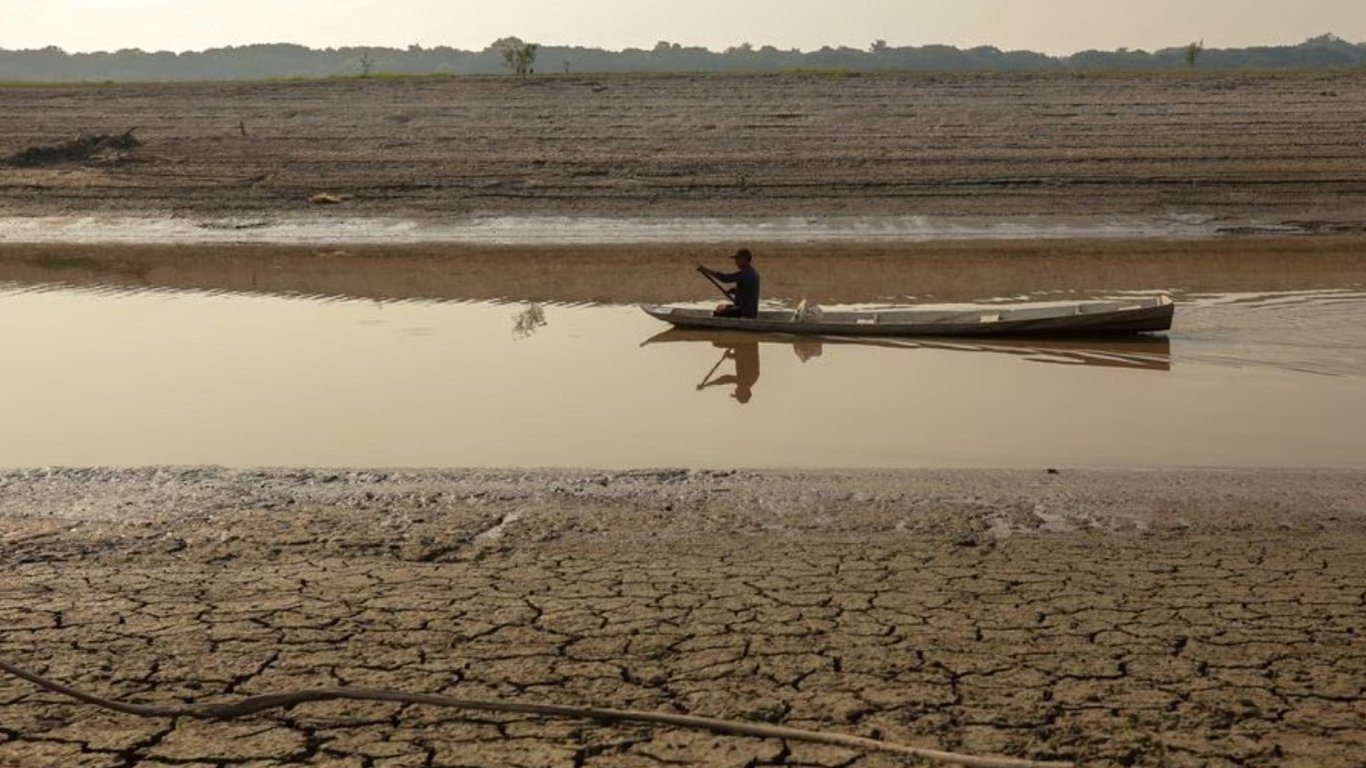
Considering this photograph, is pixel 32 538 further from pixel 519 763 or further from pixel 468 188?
pixel 468 188

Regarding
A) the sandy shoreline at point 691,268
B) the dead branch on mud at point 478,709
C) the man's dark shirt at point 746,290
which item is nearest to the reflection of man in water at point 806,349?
the man's dark shirt at point 746,290

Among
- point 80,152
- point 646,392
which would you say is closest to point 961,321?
point 646,392

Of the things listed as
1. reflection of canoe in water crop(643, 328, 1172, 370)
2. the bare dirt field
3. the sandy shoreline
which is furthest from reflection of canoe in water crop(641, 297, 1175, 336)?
the bare dirt field

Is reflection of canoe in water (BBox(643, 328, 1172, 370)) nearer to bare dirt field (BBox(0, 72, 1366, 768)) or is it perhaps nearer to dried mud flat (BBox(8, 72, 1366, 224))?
bare dirt field (BBox(0, 72, 1366, 768))

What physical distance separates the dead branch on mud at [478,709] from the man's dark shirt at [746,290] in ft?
30.7

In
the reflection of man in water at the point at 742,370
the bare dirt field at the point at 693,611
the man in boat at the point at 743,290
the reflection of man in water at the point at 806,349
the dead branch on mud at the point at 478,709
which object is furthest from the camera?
the man in boat at the point at 743,290

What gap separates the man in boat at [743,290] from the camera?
14.7 m

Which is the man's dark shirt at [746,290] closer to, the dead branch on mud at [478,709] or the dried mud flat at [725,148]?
the dried mud flat at [725,148]

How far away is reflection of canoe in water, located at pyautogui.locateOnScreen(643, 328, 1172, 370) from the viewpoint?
1347 centimetres

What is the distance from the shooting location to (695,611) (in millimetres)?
6562

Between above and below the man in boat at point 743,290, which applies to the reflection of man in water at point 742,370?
below

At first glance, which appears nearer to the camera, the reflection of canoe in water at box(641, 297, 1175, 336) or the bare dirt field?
the bare dirt field

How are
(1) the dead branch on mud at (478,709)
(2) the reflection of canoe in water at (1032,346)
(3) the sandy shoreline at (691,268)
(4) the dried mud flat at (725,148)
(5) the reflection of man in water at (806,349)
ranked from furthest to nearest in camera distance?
(4) the dried mud flat at (725,148)
(3) the sandy shoreline at (691,268)
(5) the reflection of man in water at (806,349)
(2) the reflection of canoe in water at (1032,346)
(1) the dead branch on mud at (478,709)

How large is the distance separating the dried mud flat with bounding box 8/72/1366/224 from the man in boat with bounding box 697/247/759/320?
864 cm
